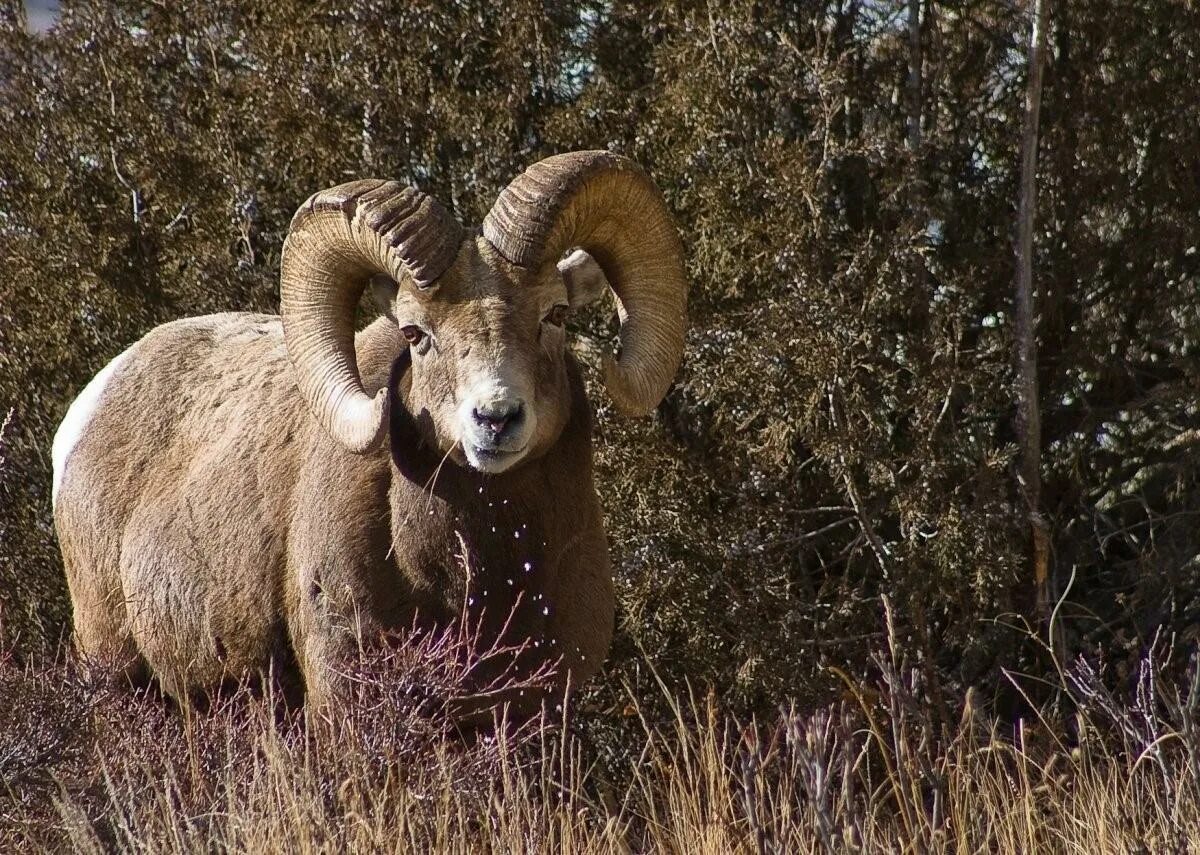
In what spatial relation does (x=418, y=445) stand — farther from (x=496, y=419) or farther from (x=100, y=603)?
(x=100, y=603)

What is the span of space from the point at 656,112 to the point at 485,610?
3462 mm

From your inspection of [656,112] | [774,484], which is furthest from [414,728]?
[656,112]

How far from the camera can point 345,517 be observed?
6641mm

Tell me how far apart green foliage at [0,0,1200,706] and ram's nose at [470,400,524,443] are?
283 centimetres

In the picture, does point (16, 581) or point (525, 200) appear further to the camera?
point (16, 581)

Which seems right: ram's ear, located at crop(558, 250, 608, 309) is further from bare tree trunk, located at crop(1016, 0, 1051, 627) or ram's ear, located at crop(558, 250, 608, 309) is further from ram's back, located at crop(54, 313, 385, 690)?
bare tree trunk, located at crop(1016, 0, 1051, 627)

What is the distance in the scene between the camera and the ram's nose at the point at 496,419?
5.84 meters

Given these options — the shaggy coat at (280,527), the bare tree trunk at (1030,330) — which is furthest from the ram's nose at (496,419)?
the bare tree trunk at (1030,330)

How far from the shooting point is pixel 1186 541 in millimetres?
9055

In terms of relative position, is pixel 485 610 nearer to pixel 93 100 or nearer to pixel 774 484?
pixel 774 484

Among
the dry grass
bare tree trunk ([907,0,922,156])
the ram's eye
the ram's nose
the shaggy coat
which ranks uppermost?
bare tree trunk ([907,0,922,156])

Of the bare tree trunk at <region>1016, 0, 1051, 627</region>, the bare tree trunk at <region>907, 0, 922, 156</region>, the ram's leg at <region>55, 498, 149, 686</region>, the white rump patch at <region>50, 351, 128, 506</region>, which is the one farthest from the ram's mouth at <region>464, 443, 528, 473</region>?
the bare tree trunk at <region>907, 0, 922, 156</region>

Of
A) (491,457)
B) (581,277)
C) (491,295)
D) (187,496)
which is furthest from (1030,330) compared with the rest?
(187,496)

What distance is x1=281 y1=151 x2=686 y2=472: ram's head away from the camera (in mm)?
6129
